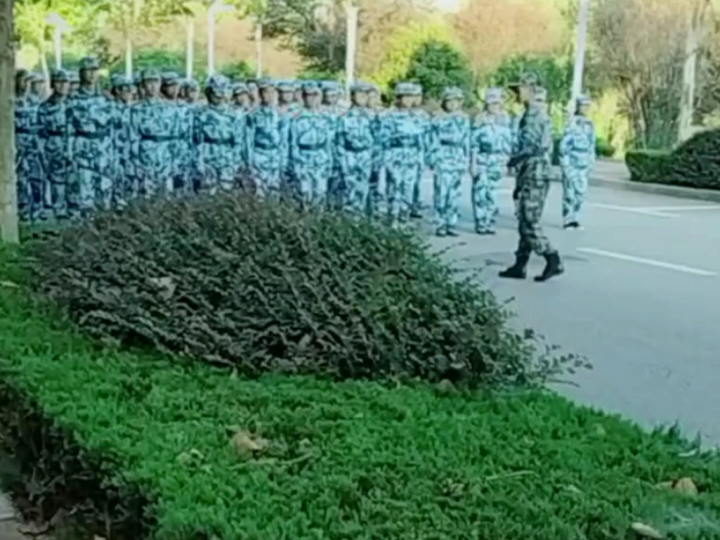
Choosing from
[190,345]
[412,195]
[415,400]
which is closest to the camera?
[415,400]

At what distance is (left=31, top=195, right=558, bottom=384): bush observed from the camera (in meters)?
4.55

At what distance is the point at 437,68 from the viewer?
3091cm

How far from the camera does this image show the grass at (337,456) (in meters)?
2.86

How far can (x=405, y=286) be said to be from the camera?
15.8 feet

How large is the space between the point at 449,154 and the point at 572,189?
1.85 m

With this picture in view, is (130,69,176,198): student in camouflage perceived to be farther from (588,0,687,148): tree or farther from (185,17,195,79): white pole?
(185,17,195,79): white pole

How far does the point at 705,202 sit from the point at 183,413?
1921 cm

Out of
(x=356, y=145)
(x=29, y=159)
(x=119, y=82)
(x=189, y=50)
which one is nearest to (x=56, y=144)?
(x=29, y=159)

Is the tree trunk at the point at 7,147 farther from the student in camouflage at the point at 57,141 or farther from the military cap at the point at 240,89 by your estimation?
the military cap at the point at 240,89

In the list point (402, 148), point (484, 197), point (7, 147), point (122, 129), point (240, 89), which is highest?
point (240, 89)

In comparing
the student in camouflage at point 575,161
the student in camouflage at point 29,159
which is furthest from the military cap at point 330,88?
the student in camouflage at point 29,159

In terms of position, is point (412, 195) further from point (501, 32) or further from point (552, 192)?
point (501, 32)

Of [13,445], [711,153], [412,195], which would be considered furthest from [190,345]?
[711,153]

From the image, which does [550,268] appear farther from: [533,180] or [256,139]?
[256,139]
